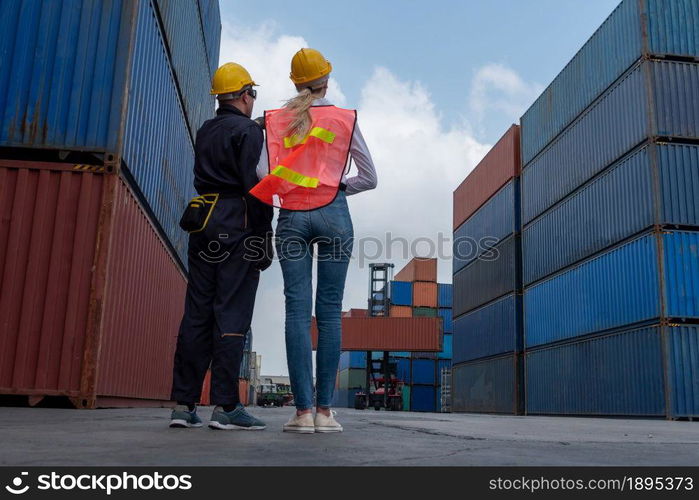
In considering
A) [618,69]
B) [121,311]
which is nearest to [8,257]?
[121,311]

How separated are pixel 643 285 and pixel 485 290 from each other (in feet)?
36.8

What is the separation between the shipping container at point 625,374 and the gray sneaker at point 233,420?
12.3 metres

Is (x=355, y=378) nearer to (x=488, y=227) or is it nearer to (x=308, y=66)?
(x=488, y=227)

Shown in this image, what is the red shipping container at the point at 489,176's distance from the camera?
76.6 ft

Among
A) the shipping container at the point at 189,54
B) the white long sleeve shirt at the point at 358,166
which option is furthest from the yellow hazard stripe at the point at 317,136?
the shipping container at the point at 189,54

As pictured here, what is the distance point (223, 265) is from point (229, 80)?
3.64 ft

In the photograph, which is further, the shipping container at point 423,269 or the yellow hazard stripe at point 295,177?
the shipping container at point 423,269

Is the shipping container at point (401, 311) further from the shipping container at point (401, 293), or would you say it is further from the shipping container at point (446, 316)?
the shipping container at point (446, 316)

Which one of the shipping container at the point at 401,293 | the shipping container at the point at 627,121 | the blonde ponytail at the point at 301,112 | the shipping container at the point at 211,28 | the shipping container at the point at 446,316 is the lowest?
→ the blonde ponytail at the point at 301,112

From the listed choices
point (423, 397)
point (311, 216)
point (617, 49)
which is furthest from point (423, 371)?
point (311, 216)

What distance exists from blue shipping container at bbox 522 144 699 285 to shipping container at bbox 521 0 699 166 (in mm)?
1805

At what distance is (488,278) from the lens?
990 inches

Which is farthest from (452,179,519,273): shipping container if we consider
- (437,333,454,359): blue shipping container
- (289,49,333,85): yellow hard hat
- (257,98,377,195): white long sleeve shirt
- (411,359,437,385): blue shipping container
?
(289,49,333,85): yellow hard hat
